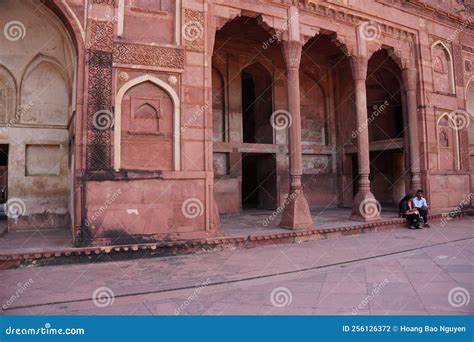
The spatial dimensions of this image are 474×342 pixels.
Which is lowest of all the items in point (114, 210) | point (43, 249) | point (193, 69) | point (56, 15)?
point (43, 249)

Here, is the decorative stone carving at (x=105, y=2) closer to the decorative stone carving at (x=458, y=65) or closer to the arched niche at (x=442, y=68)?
the arched niche at (x=442, y=68)

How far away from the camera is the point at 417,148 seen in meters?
10.8

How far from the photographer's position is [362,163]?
964 cm

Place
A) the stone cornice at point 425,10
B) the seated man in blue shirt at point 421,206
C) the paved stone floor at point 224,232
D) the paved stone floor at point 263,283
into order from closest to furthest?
the paved stone floor at point 263,283
the paved stone floor at point 224,232
the seated man in blue shirt at point 421,206
the stone cornice at point 425,10

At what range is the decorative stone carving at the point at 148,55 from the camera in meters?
6.55

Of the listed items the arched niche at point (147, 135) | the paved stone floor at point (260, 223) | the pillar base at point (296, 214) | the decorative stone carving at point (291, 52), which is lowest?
the paved stone floor at point (260, 223)

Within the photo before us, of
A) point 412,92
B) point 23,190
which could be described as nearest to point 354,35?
point 412,92

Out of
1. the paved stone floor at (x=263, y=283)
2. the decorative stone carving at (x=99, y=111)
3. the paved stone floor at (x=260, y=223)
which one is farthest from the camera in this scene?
the paved stone floor at (x=260, y=223)

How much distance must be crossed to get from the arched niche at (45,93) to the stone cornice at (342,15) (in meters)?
6.11

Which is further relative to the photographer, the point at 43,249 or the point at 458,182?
the point at 458,182

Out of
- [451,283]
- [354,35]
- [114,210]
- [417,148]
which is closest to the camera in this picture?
[451,283]

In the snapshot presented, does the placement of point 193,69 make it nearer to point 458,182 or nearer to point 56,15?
point 56,15

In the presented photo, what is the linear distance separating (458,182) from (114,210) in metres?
11.0

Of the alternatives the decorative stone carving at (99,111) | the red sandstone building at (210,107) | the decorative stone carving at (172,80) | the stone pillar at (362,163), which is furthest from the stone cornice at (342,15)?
the decorative stone carving at (99,111)
